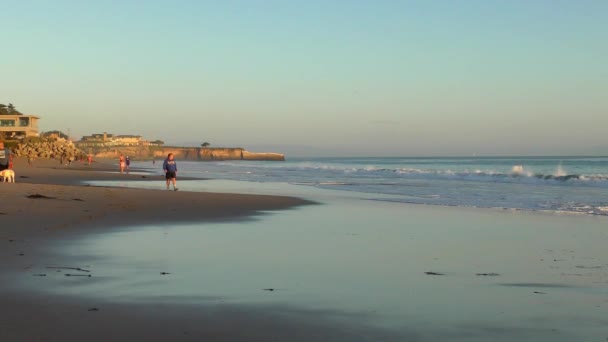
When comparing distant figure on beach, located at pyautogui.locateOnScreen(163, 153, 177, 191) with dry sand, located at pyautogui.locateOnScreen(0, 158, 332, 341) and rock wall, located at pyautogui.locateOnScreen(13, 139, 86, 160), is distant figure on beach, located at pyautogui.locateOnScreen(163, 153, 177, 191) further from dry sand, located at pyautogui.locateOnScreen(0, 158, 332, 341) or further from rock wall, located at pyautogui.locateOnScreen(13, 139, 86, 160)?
rock wall, located at pyautogui.locateOnScreen(13, 139, 86, 160)

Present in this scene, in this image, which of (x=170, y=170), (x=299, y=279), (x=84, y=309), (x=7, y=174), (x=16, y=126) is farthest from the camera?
(x=16, y=126)

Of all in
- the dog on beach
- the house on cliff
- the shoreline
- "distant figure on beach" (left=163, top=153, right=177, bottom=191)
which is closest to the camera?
the shoreline

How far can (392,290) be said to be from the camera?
7.04 meters

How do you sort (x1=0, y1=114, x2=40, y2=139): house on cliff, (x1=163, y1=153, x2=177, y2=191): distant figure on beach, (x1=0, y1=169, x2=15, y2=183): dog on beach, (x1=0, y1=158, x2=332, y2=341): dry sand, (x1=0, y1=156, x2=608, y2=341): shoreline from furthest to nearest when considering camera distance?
1. (x1=0, y1=114, x2=40, y2=139): house on cliff
2. (x1=163, y1=153, x2=177, y2=191): distant figure on beach
3. (x1=0, y1=169, x2=15, y2=183): dog on beach
4. (x1=0, y1=156, x2=608, y2=341): shoreline
5. (x1=0, y1=158, x2=332, y2=341): dry sand

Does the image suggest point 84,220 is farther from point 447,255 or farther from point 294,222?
point 447,255

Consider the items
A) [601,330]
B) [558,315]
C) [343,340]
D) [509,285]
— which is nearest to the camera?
[343,340]

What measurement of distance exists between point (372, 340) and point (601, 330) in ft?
6.70

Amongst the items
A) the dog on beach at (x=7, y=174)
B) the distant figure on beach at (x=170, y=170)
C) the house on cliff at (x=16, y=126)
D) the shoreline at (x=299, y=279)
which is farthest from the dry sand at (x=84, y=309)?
the house on cliff at (x=16, y=126)

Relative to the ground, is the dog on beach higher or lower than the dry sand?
higher

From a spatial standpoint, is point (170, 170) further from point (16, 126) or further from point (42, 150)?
point (16, 126)

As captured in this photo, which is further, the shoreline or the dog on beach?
the dog on beach

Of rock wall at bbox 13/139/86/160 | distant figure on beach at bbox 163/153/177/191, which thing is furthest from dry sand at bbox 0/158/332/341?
rock wall at bbox 13/139/86/160

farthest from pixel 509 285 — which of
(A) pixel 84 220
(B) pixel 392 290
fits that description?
(A) pixel 84 220

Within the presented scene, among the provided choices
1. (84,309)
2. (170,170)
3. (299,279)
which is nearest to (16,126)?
(170,170)
